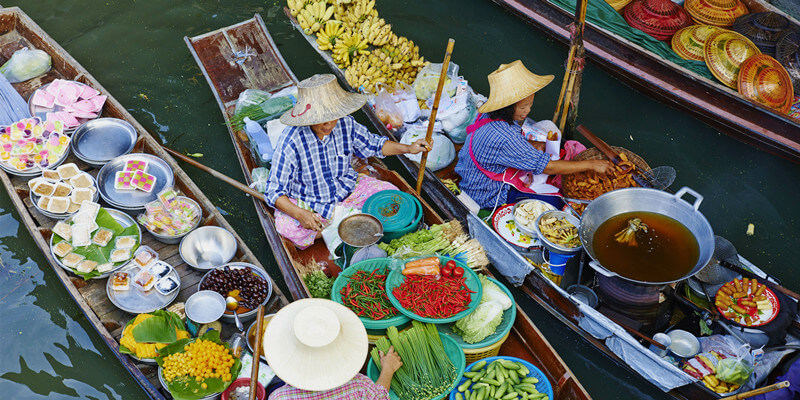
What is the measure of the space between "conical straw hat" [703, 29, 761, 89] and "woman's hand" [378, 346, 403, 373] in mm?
4975

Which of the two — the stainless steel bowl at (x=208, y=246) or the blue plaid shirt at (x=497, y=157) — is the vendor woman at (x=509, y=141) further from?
the stainless steel bowl at (x=208, y=246)

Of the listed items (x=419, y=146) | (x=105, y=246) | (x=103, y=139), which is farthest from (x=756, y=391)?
(x=103, y=139)

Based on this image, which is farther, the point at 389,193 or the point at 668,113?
the point at 668,113

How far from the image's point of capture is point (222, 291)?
416 centimetres

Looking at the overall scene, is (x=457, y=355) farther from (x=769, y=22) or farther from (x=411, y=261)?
(x=769, y=22)

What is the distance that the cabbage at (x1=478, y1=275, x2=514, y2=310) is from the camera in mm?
3943

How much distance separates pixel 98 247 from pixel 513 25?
573 cm

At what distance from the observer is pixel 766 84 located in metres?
5.93

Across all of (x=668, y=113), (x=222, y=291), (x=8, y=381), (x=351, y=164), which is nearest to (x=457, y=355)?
(x=222, y=291)

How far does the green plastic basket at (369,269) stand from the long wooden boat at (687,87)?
149 inches

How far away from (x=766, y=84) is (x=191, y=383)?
624cm

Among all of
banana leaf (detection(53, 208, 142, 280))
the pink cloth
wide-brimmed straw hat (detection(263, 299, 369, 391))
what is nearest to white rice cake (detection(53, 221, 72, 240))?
banana leaf (detection(53, 208, 142, 280))

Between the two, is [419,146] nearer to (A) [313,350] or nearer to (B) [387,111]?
(B) [387,111]

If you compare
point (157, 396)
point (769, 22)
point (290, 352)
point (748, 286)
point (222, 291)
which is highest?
point (769, 22)
